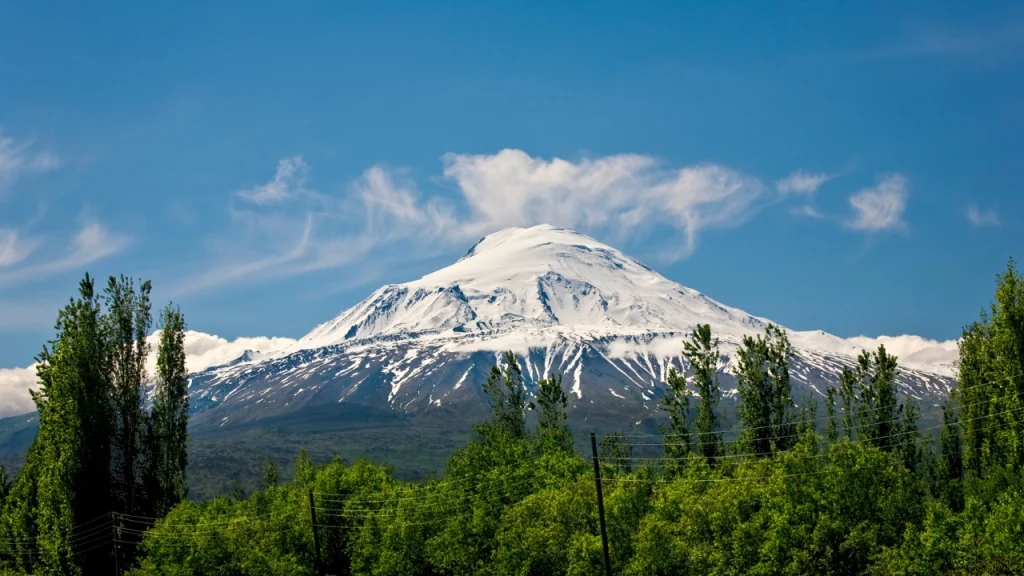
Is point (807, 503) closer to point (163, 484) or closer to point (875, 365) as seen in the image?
point (875, 365)

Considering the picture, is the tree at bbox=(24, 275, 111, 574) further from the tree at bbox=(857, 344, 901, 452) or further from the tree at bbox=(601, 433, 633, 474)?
the tree at bbox=(857, 344, 901, 452)

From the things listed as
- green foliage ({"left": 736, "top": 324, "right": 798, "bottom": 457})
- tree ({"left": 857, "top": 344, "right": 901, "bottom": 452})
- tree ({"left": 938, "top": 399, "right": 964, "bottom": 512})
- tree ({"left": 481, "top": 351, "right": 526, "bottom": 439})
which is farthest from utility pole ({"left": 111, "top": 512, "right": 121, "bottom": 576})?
tree ({"left": 938, "top": 399, "right": 964, "bottom": 512})

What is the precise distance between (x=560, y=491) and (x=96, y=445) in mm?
34946

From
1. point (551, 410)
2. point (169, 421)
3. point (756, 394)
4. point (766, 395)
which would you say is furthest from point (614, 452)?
point (169, 421)

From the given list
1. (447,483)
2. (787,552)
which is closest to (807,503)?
(787,552)

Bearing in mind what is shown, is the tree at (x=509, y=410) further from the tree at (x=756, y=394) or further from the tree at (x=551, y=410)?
the tree at (x=756, y=394)

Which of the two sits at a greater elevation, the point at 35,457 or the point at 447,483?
the point at 35,457

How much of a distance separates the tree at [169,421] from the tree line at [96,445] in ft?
0.26

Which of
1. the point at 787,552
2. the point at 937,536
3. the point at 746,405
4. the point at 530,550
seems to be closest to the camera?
the point at 937,536

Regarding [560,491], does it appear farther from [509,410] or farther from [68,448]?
[68,448]

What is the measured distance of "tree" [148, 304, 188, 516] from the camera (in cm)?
7181

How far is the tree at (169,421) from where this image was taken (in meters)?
71.8

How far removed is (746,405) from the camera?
74375mm

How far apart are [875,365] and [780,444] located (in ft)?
44.0
